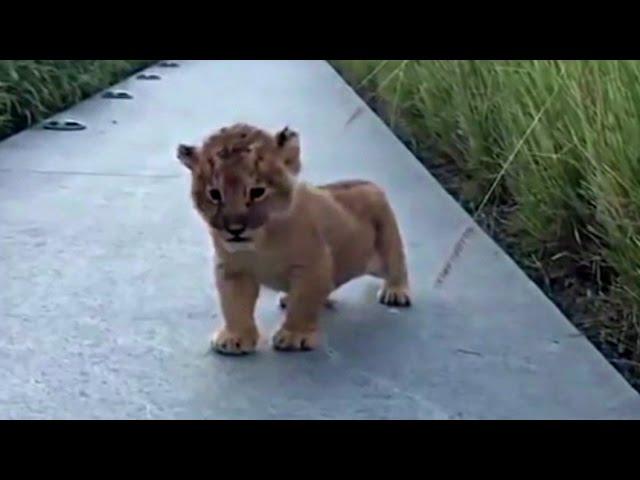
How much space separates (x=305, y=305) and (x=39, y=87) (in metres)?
4.14

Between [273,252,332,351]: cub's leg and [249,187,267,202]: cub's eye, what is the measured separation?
0.21 metres

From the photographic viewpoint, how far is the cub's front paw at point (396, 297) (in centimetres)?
372

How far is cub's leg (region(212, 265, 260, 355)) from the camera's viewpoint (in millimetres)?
3232

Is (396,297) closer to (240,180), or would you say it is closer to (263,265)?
(263,265)

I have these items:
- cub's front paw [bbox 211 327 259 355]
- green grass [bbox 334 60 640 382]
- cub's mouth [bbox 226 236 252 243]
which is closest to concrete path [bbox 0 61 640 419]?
cub's front paw [bbox 211 327 259 355]

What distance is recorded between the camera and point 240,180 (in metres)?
3.09

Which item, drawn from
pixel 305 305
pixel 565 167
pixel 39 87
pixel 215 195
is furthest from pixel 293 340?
pixel 39 87

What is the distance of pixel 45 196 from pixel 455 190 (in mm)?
1489

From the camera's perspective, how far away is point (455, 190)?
5.26m

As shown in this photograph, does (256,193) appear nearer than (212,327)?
Yes

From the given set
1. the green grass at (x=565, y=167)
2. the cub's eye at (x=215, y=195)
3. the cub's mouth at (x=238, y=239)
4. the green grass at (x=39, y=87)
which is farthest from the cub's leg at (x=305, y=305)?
the green grass at (x=39, y=87)
